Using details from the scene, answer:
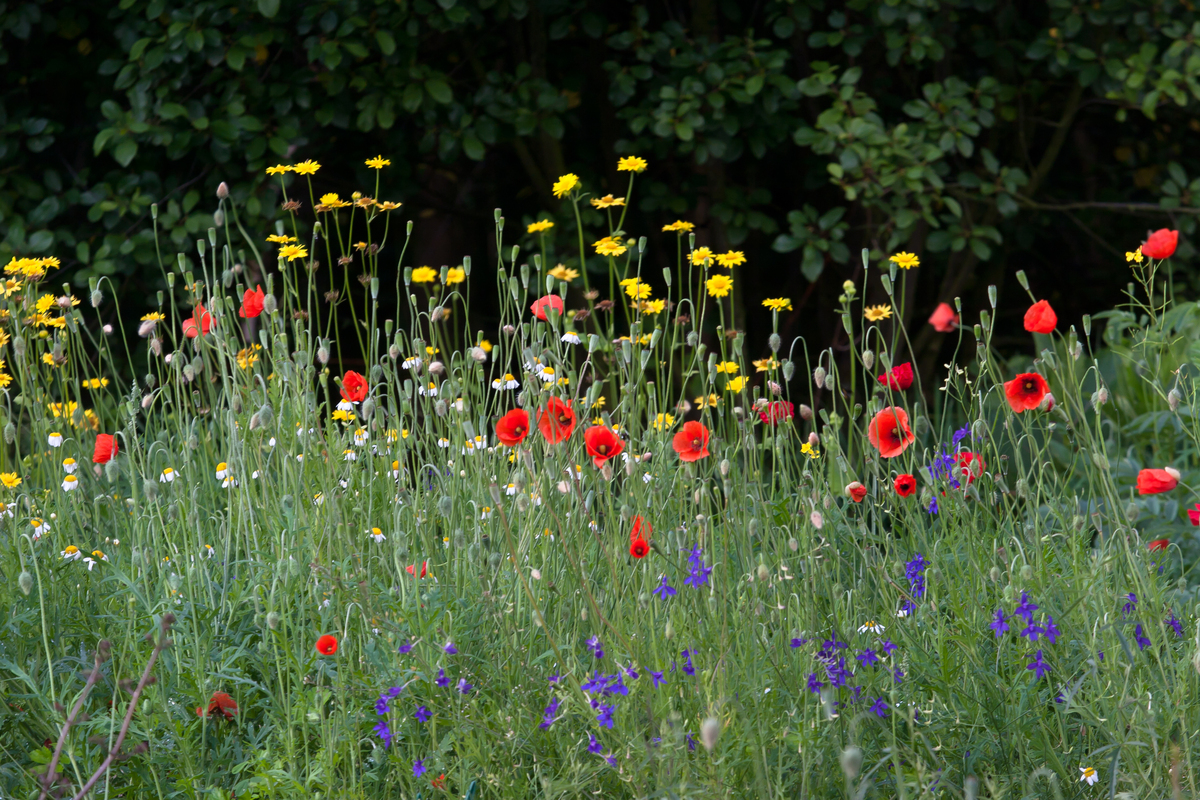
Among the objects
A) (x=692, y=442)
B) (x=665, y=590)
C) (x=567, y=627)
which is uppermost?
(x=692, y=442)

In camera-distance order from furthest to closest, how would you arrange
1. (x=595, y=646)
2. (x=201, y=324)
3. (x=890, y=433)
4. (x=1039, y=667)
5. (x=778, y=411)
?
(x=201, y=324), (x=778, y=411), (x=890, y=433), (x=1039, y=667), (x=595, y=646)

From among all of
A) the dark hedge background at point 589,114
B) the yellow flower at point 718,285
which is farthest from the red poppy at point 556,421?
the dark hedge background at point 589,114

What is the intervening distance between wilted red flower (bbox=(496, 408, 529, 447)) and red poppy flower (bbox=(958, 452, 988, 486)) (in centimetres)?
79

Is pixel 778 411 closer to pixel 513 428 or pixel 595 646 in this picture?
pixel 513 428

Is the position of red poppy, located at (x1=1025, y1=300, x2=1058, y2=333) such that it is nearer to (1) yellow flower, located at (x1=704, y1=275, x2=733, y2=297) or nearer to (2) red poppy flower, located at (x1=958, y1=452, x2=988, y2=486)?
(2) red poppy flower, located at (x1=958, y1=452, x2=988, y2=486)

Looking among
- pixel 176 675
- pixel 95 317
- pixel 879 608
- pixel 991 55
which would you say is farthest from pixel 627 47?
pixel 176 675

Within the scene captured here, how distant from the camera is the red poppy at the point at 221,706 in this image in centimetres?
180

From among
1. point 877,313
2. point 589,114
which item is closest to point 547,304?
point 877,313

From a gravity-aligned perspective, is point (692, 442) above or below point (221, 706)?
above

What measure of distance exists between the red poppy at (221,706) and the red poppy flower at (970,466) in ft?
4.24

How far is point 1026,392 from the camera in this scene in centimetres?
202

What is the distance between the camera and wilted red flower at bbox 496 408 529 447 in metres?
Answer: 1.89

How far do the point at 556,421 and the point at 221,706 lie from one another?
70 centimetres

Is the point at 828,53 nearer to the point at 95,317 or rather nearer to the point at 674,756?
the point at 95,317
